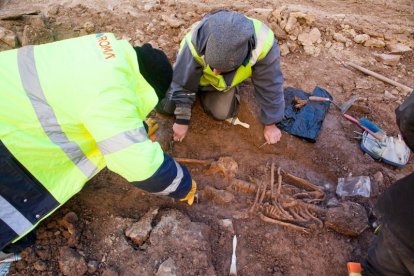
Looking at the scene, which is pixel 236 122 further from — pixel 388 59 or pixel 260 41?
pixel 388 59

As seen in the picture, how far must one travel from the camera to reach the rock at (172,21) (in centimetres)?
448

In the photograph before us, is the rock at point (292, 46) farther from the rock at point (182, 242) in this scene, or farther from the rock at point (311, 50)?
the rock at point (182, 242)

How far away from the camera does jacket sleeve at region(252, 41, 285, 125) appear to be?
2990 millimetres

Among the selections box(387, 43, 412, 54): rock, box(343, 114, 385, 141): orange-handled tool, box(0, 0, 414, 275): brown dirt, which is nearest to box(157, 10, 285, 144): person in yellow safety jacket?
box(0, 0, 414, 275): brown dirt

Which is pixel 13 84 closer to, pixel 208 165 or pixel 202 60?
pixel 202 60

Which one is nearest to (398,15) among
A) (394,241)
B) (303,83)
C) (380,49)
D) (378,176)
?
(380,49)

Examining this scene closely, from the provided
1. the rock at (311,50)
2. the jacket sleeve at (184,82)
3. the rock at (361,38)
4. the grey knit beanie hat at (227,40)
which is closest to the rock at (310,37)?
the rock at (311,50)

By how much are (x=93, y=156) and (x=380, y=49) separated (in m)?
4.09

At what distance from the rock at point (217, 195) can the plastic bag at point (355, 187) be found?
1.03m

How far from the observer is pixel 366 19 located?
509 cm

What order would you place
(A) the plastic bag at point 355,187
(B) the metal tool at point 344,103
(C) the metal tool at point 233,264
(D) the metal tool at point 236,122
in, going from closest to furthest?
(C) the metal tool at point 233,264, (A) the plastic bag at point 355,187, (D) the metal tool at point 236,122, (B) the metal tool at point 344,103

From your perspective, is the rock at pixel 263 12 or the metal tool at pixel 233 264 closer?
the metal tool at pixel 233 264

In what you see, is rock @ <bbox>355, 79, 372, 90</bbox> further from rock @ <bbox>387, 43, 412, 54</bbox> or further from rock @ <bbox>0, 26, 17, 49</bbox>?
rock @ <bbox>0, 26, 17, 49</bbox>

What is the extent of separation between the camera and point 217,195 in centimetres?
299
